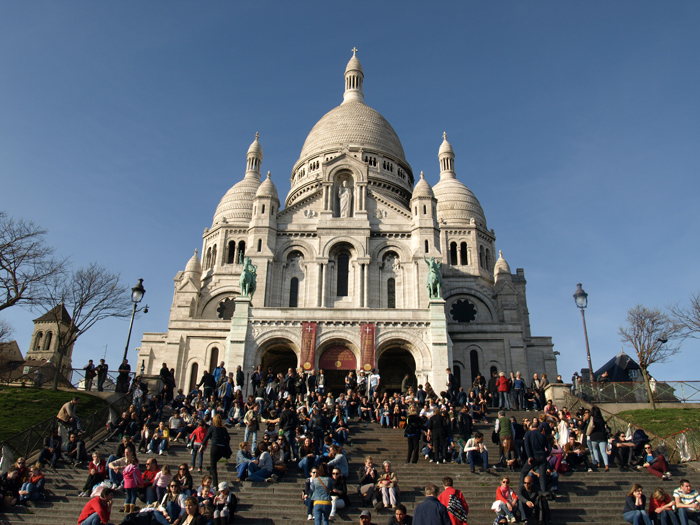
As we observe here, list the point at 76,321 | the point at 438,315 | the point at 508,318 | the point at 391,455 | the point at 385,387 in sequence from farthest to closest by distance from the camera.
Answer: the point at 508,318, the point at 385,387, the point at 438,315, the point at 76,321, the point at 391,455

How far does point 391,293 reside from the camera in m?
40.2

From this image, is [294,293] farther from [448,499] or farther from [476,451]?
[448,499]

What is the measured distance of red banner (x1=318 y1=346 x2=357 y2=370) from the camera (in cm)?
3409

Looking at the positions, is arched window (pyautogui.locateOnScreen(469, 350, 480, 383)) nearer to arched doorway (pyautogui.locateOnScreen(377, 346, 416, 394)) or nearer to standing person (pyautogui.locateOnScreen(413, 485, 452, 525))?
arched doorway (pyautogui.locateOnScreen(377, 346, 416, 394))

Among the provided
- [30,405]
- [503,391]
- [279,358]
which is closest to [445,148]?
[279,358]

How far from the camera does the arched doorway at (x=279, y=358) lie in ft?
118

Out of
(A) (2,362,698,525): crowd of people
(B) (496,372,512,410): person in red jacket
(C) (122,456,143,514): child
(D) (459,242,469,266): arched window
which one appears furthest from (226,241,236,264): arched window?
(C) (122,456,143,514): child

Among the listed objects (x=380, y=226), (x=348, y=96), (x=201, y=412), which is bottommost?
(x=201, y=412)

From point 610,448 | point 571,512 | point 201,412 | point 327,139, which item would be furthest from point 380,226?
point 571,512

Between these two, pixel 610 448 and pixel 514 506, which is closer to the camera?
pixel 514 506

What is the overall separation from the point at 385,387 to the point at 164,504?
24978 mm

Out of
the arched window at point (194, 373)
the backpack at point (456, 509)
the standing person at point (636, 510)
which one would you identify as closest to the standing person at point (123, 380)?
the arched window at point (194, 373)

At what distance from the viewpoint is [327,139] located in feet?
182

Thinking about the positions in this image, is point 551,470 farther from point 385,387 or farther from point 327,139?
point 327,139
